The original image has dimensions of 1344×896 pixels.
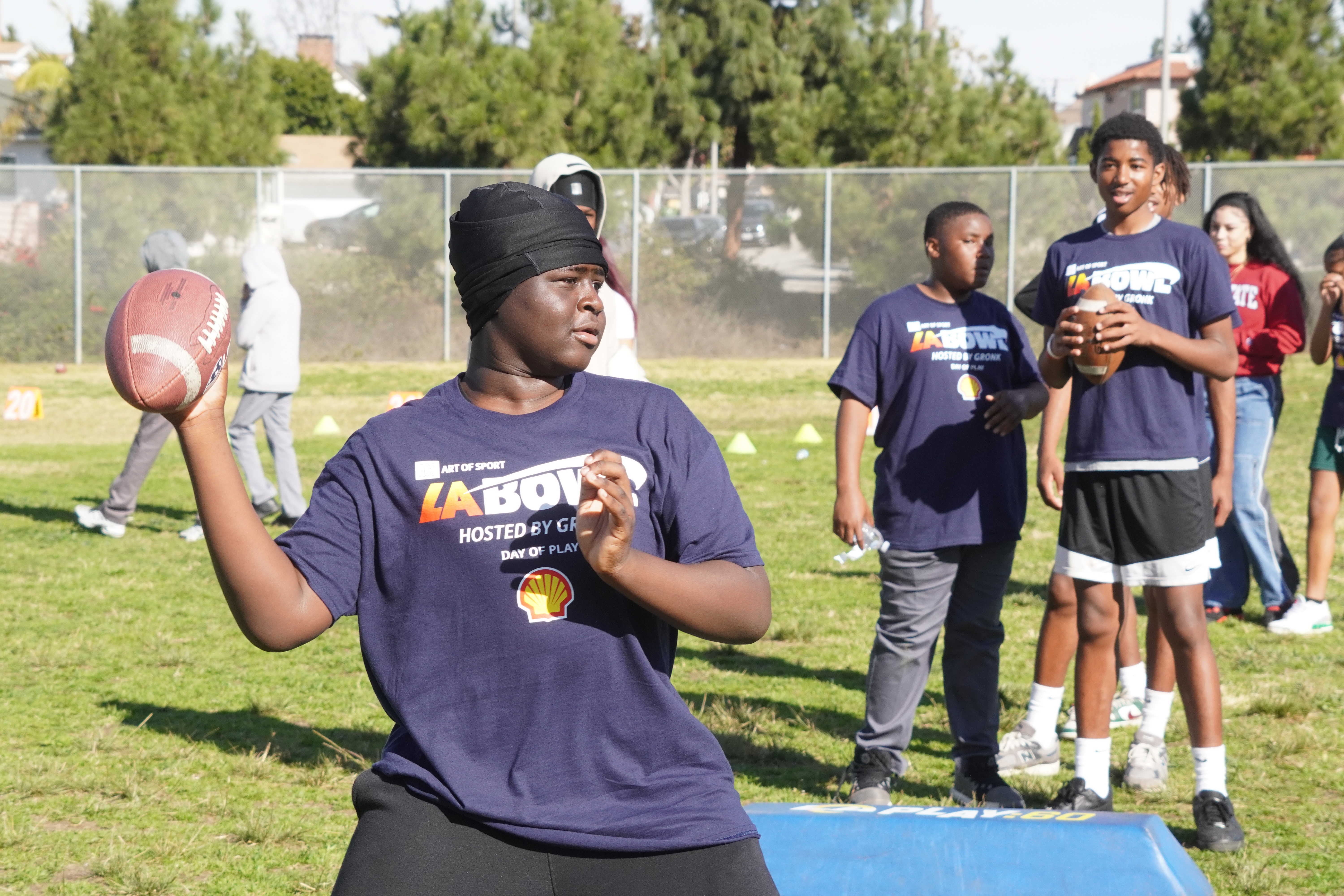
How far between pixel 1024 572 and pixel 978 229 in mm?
4511

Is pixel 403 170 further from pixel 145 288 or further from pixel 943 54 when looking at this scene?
pixel 145 288

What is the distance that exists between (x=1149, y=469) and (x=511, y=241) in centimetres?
287

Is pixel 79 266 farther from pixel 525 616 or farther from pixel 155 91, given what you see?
pixel 525 616

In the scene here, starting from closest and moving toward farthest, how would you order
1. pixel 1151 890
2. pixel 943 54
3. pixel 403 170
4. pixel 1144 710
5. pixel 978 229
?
pixel 1151 890 < pixel 978 229 < pixel 1144 710 < pixel 403 170 < pixel 943 54

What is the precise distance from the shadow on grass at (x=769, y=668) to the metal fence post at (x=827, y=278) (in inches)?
557

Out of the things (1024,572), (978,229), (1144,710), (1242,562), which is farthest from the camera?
(1024,572)

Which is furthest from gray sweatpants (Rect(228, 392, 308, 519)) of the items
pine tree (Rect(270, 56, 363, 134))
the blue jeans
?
pine tree (Rect(270, 56, 363, 134))

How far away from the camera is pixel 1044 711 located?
17.4 feet

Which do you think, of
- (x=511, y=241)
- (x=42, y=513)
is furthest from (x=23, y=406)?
(x=511, y=241)

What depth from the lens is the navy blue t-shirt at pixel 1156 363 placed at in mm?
4621

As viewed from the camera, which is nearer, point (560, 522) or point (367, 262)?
point (560, 522)

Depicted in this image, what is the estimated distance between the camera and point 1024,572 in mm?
9016

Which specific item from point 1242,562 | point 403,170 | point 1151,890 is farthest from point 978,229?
point 403,170

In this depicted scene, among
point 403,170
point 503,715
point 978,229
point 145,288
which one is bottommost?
point 503,715
